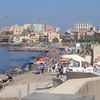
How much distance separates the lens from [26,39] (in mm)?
156500

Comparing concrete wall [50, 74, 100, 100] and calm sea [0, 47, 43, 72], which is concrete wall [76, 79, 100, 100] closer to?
concrete wall [50, 74, 100, 100]

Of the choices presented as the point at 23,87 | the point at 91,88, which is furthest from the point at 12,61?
the point at 91,88

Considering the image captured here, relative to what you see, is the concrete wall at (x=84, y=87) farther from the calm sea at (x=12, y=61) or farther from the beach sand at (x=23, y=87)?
the calm sea at (x=12, y=61)

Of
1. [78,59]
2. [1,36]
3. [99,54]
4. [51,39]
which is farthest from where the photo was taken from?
[1,36]

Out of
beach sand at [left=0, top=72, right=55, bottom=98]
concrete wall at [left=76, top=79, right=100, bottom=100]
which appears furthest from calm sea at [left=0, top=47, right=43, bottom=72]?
concrete wall at [left=76, top=79, right=100, bottom=100]

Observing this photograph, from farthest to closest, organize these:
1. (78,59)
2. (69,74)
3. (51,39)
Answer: (51,39), (78,59), (69,74)

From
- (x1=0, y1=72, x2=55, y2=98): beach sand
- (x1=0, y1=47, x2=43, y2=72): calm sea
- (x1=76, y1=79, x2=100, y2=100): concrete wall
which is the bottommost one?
(x1=0, y1=47, x2=43, y2=72): calm sea

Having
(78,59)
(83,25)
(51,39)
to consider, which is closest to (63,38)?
(51,39)

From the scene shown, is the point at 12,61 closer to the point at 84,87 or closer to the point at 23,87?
the point at 23,87

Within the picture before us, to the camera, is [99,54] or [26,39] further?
[26,39]

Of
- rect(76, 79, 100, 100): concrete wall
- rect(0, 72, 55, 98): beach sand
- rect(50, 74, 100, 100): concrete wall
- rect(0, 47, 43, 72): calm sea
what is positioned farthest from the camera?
rect(0, 47, 43, 72): calm sea

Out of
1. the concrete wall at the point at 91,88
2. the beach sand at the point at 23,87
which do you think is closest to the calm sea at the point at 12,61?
the beach sand at the point at 23,87

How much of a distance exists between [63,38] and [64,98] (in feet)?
503

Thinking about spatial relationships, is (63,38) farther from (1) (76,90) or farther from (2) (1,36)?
(1) (76,90)
